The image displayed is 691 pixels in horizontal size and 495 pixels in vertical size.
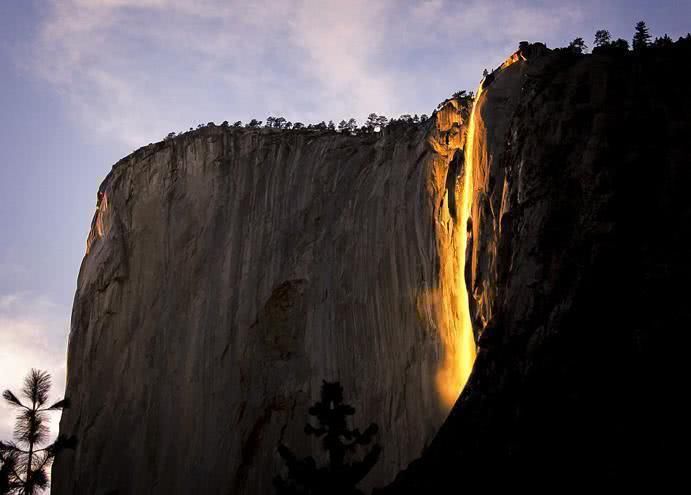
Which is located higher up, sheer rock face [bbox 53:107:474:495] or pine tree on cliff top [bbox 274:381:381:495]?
sheer rock face [bbox 53:107:474:495]

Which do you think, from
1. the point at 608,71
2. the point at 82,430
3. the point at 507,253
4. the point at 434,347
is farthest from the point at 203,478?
the point at 608,71

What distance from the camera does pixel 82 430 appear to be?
37.3 metres

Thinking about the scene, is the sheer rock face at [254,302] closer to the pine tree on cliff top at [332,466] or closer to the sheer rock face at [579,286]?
the sheer rock face at [579,286]

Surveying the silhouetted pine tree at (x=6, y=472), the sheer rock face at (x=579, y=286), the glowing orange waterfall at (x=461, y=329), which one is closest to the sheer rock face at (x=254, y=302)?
the glowing orange waterfall at (x=461, y=329)

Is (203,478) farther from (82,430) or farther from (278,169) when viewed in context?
(278,169)

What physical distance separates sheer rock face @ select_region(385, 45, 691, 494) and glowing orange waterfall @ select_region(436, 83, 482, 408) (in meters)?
1.76

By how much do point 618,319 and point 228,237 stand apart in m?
20.6

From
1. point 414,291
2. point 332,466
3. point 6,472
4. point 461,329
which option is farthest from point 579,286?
point 6,472

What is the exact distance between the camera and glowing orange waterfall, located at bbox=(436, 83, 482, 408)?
26.0m

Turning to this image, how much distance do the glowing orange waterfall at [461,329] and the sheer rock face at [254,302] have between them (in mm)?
291

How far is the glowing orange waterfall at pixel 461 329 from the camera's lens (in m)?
26.0

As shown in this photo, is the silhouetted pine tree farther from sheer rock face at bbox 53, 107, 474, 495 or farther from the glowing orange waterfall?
the glowing orange waterfall

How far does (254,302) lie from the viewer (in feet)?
115

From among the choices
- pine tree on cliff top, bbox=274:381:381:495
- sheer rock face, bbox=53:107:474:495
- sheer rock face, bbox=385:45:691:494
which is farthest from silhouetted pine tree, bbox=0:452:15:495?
sheer rock face, bbox=385:45:691:494
